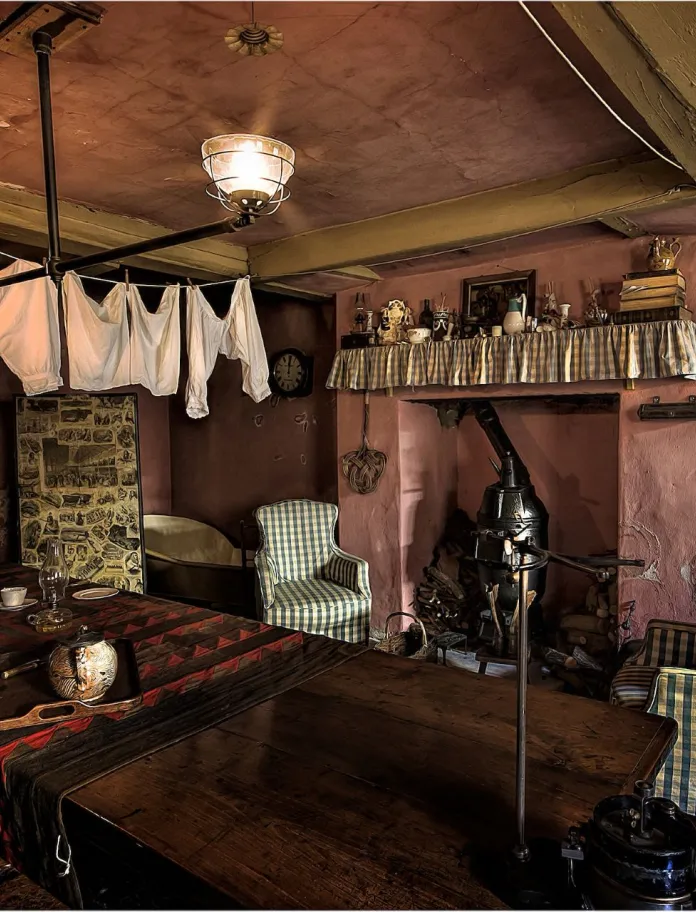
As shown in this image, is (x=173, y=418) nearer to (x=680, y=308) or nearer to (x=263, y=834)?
(x=680, y=308)

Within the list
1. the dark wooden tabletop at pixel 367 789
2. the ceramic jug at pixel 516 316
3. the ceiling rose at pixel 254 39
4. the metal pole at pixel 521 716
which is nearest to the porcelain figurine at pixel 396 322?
the ceramic jug at pixel 516 316

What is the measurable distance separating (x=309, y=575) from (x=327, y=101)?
306 centimetres

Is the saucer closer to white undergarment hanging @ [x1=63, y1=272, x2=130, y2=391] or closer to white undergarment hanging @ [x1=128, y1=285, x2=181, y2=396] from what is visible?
white undergarment hanging @ [x1=63, y1=272, x2=130, y2=391]

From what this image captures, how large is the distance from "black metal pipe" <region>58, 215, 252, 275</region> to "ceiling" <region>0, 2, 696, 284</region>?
0.65 meters

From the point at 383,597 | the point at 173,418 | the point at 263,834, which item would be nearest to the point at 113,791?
the point at 263,834

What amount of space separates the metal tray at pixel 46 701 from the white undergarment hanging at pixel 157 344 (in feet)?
6.02

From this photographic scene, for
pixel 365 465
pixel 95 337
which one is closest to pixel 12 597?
pixel 95 337

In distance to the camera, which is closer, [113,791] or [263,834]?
[263,834]

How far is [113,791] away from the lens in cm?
144

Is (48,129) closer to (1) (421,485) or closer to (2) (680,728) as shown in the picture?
(2) (680,728)

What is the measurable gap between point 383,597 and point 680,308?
2779 mm

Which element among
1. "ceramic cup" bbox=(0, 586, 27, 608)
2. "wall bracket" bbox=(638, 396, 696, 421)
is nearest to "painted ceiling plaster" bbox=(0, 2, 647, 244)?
"wall bracket" bbox=(638, 396, 696, 421)

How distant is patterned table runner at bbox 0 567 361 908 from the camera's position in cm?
148

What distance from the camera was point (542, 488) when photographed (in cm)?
471
